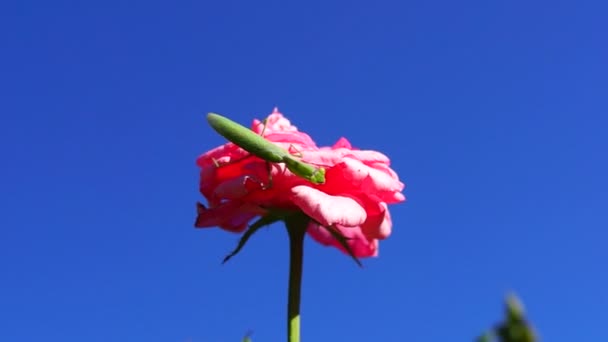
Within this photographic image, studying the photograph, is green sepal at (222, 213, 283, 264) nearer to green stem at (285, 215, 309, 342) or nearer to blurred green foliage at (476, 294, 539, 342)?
green stem at (285, 215, 309, 342)

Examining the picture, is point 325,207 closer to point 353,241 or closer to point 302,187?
point 302,187

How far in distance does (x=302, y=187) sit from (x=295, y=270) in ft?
0.60

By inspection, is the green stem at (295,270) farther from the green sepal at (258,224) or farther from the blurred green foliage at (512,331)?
the blurred green foliage at (512,331)

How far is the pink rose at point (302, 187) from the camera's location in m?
1.88

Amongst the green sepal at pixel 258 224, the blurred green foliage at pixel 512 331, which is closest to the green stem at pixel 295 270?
the green sepal at pixel 258 224

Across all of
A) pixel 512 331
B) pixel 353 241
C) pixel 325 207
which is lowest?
pixel 512 331

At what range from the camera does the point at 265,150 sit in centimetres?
191

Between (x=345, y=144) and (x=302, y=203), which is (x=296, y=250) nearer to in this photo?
(x=302, y=203)

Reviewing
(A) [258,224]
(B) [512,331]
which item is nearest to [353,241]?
(A) [258,224]

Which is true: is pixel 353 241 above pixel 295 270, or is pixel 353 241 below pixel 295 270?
above

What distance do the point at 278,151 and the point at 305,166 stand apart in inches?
2.9

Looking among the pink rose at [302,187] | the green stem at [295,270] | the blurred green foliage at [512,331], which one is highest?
the pink rose at [302,187]

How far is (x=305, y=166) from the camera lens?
1.88m

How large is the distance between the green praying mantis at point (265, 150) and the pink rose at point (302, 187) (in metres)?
0.03
